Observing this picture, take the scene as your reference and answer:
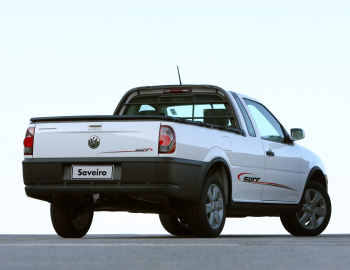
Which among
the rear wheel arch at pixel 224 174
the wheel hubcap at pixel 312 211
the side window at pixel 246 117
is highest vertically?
the side window at pixel 246 117

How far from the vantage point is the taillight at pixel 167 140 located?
8516mm

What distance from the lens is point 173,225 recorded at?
11.8 meters

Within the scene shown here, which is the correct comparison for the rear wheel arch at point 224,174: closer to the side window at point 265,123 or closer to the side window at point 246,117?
the side window at point 246,117

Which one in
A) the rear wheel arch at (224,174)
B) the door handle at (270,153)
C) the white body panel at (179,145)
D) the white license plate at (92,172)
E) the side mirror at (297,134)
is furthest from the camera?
the side mirror at (297,134)

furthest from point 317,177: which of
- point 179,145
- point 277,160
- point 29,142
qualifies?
point 29,142

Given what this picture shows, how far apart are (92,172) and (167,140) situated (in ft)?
3.20

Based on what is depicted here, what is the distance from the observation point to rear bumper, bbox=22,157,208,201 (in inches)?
336

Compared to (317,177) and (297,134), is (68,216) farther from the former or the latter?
(317,177)

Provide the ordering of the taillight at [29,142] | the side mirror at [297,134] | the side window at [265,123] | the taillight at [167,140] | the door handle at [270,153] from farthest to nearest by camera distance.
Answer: the side mirror at [297,134] → the side window at [265,123] → the door handle at [270,153] → the taillight at [29,142] → the taillight at [167,140]

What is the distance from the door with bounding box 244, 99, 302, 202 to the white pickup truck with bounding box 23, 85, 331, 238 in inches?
0.6

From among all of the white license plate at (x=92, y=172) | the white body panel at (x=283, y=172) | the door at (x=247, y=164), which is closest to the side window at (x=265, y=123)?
the white body panel at (x=283, y=172)

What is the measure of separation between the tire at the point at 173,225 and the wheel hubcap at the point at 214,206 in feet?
8.05

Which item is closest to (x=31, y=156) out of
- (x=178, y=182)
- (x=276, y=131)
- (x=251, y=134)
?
(x=178, y=182)
